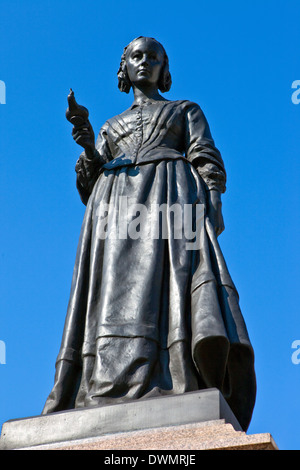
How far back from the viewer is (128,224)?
30.8 feet

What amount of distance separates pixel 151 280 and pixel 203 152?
193 cm

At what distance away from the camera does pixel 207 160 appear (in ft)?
33.1

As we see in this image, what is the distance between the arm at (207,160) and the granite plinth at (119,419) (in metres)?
2.50

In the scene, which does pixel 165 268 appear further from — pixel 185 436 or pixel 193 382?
pixel 185 436

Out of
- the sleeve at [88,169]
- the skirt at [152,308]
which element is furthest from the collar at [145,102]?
the skirt at [152,308]

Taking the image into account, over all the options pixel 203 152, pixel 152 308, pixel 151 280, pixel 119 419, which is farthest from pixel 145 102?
pixel 119 419

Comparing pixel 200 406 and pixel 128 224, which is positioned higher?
pixel 128 224

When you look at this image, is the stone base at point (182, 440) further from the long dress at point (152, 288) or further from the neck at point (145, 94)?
the neck at point (145, 94)

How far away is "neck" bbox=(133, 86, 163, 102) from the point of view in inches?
433

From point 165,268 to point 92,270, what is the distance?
2.52ft

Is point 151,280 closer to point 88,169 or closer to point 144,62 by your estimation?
point 88,169

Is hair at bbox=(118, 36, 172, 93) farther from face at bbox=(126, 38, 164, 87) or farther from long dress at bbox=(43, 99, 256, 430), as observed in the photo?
long dress at bbox=(43, 99, 256, 430)
